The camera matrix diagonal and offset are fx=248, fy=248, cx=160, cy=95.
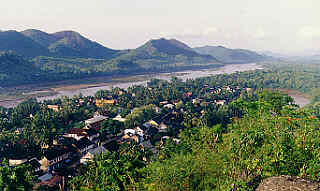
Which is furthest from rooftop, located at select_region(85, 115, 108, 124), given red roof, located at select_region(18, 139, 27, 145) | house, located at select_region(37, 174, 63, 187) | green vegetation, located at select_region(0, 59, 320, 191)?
house, located at select_region(37, 174, 63, 187)

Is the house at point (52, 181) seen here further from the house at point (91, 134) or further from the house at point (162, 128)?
the house at point (162, 128)

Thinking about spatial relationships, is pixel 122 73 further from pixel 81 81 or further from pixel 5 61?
pixel 5 61

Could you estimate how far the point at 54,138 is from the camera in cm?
3077

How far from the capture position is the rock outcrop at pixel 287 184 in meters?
8.13

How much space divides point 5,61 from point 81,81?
28376mm

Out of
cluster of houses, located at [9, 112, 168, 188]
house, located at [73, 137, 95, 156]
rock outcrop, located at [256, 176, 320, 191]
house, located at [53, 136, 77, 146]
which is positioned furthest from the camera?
house, located at [53, 136, 77, 146]

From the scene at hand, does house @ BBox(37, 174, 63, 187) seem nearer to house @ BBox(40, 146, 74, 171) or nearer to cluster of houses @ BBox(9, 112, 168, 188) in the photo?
cluster of houses @ BBox(9, 112, 168, 188)

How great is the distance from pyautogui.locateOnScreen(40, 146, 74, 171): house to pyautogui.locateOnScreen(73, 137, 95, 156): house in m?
1.16

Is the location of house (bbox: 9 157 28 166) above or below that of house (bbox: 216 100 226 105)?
below

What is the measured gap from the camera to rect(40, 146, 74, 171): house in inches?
990

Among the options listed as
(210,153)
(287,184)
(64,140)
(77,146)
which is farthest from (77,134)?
(287,184)

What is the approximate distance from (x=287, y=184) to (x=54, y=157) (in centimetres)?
2353

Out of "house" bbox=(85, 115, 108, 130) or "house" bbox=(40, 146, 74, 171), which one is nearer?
"house" bbox=(40, 146, 74, 171)

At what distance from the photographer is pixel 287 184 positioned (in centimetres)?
842
